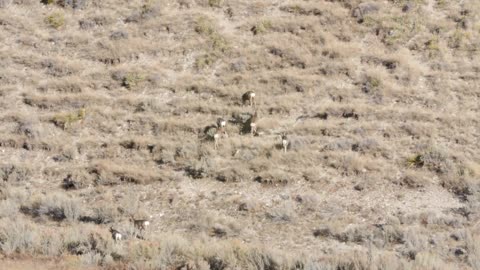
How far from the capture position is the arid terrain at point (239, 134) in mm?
14031

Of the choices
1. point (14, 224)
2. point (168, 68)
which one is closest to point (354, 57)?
point (168, 68)

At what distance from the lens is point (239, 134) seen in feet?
65.3

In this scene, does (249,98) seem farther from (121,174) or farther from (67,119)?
(67,119)

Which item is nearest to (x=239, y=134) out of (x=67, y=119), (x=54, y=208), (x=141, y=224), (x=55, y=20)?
(x=141, y=224)

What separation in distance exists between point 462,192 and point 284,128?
639 cm

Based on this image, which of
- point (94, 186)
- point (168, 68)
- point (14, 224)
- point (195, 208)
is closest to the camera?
point (14, 224)

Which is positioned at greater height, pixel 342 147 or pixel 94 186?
pixel 342 147

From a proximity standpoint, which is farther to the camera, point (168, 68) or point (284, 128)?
point (168, 68)

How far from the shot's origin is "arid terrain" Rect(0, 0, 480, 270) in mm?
14031

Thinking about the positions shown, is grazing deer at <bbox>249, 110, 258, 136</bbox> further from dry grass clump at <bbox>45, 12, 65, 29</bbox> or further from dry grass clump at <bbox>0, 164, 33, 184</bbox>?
dry grass clump at <bbox>45, 12, 65, 29</bbox>

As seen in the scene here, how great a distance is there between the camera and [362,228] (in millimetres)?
14867

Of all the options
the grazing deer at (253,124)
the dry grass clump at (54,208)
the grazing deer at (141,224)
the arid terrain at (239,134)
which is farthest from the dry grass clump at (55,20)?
the grazing deer at (141,224)

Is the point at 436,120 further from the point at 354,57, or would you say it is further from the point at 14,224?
the point at 14,224

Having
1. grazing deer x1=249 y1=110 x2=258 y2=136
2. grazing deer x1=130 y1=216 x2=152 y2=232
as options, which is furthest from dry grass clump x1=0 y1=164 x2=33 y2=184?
grazing deer x1=249 y1=110 x2=258 y2=136
